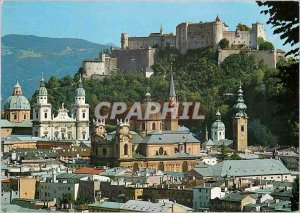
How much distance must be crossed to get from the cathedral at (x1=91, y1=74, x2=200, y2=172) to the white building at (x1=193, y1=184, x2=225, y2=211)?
6.53 metres

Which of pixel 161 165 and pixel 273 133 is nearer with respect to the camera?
pixel 161 165

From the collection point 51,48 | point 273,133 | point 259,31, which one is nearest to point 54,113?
point 51,48

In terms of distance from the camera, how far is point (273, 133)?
29.8 meters

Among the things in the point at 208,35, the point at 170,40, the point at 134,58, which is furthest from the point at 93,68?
the point at 208,35

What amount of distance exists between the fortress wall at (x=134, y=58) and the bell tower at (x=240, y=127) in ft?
23.7

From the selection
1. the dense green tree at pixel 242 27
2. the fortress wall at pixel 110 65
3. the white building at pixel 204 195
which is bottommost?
the white building at pixel 204 195

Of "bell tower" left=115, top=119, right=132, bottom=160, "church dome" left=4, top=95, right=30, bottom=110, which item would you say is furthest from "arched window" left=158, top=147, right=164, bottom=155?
"church dome" left=4, top=95, right=30, bottom=110

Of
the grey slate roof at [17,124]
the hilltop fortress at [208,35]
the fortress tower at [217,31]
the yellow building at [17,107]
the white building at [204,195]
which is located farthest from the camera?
the hilltop fortress at [208,35]

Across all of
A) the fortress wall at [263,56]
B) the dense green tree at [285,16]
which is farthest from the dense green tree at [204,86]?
the dense green tree at [285,16]

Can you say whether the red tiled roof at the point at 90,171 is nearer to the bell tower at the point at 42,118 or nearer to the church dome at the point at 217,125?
the bell tower at the point at 42,118

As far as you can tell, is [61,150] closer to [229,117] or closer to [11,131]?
[11,131]

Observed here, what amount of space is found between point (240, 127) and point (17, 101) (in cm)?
764

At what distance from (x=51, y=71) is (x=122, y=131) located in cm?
1019

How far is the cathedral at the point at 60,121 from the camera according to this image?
30.6 m
